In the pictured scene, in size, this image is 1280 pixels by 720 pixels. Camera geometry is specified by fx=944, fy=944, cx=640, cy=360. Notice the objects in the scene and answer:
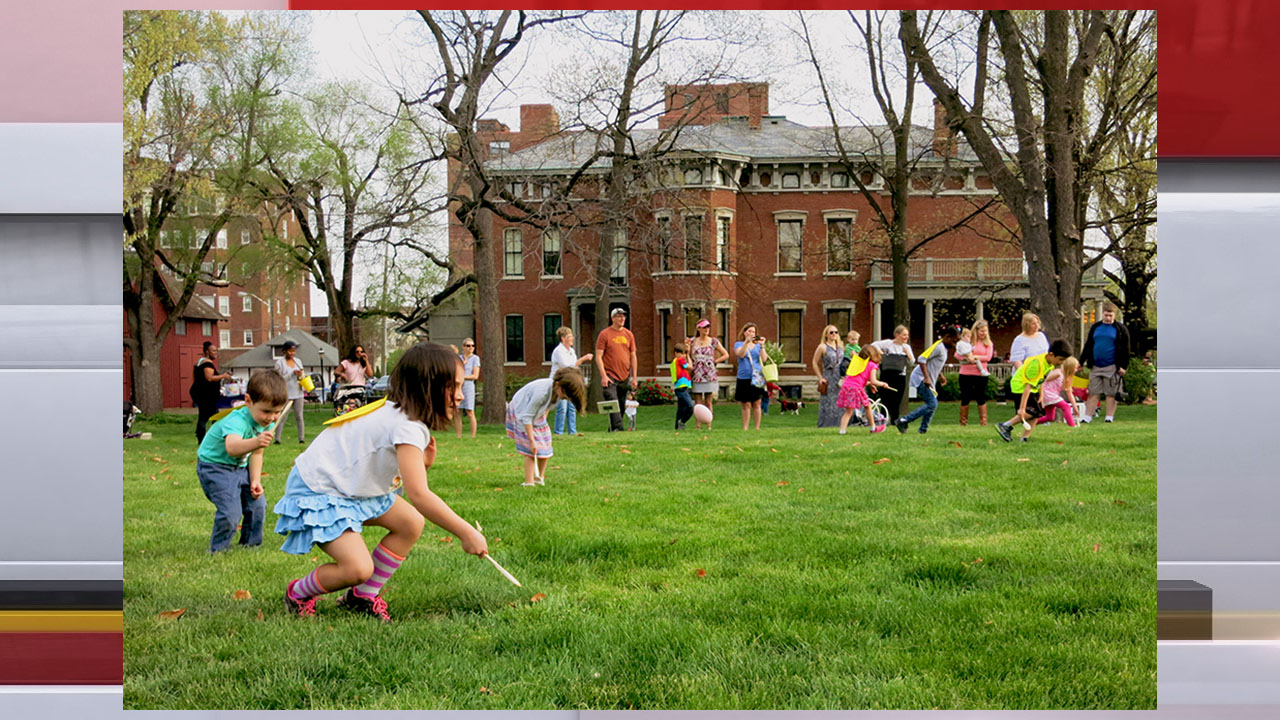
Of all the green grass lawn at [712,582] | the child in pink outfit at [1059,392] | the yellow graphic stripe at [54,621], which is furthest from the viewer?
the child in pink outfit at [1059,392]

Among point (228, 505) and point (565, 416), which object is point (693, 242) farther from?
point (228, 505)

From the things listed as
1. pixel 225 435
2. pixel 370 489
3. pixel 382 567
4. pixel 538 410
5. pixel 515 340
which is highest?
pixel 515 340

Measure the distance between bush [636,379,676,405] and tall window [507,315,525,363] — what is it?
0.56 m

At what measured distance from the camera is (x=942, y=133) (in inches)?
163

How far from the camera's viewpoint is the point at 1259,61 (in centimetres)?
363

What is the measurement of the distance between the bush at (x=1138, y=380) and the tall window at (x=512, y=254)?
265 cm

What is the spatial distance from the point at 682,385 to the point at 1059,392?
1.65m

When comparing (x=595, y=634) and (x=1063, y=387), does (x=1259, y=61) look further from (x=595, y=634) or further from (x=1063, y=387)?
(x=595, y=634)

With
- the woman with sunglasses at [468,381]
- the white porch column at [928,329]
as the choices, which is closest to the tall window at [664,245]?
the woman with sunglasses at [468,381]

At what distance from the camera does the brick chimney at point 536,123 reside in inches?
164

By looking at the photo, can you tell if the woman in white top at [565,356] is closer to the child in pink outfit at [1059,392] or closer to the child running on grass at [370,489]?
the child running on grass at [370,489]

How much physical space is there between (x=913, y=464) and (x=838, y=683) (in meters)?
1.29

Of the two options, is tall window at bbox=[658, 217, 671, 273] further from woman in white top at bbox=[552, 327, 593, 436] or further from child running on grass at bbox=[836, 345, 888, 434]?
child running on grass at bbox=[836, 345, 888, 434]


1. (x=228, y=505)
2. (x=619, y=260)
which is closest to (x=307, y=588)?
(x=228, y=505)
